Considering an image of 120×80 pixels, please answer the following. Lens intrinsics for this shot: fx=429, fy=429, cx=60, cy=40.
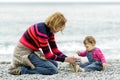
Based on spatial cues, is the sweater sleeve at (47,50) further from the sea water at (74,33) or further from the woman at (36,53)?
the sea water at (74,33)

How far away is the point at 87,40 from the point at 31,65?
1.31 metres

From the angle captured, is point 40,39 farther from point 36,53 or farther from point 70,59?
point 70,59

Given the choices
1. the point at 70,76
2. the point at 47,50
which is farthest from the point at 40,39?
the point at 70,76

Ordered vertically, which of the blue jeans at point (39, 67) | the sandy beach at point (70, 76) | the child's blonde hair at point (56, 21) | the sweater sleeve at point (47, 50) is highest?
the child's blonde hair at point (56, 21)

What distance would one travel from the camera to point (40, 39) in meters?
7.91

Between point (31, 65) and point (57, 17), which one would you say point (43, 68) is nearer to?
point (31, 65)

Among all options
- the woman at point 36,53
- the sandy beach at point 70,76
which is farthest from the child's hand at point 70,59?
the sandy beach at point 70,76

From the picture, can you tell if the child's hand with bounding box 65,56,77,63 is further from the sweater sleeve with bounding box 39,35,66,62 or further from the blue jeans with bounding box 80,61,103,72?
the blue jeans with bounding box 80,61,103,72

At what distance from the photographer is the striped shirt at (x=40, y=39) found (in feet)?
25.9

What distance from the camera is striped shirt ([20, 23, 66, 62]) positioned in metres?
7.91

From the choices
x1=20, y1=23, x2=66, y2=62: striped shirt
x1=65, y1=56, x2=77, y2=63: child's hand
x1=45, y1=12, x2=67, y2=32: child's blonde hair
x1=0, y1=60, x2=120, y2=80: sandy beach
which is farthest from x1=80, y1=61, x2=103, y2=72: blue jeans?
x1=45, y1=12, x2=67, y2=32: child's blonde hair

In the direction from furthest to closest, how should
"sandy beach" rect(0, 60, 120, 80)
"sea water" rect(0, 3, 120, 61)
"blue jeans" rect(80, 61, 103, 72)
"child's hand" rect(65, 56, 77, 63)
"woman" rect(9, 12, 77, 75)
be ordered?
"sea water" rect(0, 3, 120, 61) → "blue jeans" rect(80, 61, 103, 72) → "child's hand" rect(65, 56, 77, 63) → "woman" rect(9, 12, 77, 75) → "sandy beach" rect(0, 60, 120, 80)

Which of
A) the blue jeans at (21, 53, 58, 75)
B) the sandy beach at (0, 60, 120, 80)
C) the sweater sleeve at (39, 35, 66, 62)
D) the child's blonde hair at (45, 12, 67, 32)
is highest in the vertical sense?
the child's blonde hair at (45, 12, 67, 32)

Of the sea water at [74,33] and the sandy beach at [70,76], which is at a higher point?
the sea water at [74,33]
